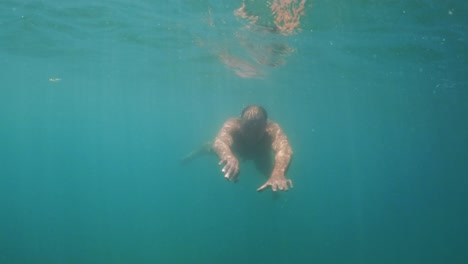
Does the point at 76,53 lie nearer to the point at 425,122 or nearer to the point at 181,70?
the point at 181,70

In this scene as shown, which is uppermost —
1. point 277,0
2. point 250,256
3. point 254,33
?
point 277,0

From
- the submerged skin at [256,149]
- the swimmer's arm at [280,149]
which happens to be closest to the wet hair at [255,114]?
the submerged skin at [256,149]

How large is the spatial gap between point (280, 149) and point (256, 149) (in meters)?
1.70

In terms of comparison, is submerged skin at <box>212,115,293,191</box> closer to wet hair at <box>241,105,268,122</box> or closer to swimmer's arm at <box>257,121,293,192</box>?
swimmer's arm at <box>257,121,293,192</box>

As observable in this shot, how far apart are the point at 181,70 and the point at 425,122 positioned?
35034 mm

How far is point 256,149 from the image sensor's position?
906 centimetres

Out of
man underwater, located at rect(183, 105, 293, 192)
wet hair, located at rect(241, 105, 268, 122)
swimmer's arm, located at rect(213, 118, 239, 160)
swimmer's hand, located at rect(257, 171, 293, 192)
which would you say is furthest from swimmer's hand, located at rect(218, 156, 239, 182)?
wet hair, located at rect(241, 105, 268, 122)

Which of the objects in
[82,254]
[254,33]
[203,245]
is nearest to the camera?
[254,33]

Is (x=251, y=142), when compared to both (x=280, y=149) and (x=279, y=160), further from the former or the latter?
(x=279, y=160)

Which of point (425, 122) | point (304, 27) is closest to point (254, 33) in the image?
point (304, 27)

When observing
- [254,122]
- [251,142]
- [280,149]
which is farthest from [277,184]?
[251,142]

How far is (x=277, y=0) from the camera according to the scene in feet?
41.3

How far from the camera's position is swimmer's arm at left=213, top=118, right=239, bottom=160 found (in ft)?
21.2

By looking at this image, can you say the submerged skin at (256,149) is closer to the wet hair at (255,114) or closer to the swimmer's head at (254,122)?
the swimmer's head at (254,122)
